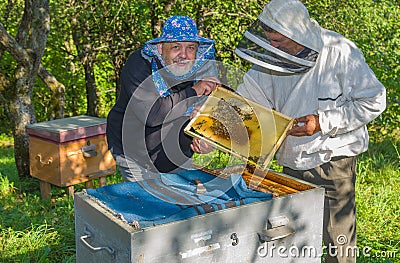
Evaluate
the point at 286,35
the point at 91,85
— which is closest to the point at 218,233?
the point at 286,35

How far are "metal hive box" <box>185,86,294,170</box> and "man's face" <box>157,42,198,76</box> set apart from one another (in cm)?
31

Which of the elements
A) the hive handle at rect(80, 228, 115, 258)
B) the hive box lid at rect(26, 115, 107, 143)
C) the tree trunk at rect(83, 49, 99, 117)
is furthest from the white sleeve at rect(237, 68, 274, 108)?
the tree trunk at rect(83, 49, 99, 117)

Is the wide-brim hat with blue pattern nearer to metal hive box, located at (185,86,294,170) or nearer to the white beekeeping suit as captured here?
the white beekeeping suit

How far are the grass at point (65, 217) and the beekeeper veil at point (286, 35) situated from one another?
1.77 metres

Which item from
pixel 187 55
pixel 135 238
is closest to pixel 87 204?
pixel 135 238

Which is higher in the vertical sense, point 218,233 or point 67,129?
point 218,233

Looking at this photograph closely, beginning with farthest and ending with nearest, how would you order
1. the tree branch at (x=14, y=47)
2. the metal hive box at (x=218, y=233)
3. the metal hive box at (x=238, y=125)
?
the tree branch at (x=14, y=47)
the metal hive box at (x=238, y=125)
the metal hive box at (x=218, y=233)

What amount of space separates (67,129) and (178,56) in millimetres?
2168

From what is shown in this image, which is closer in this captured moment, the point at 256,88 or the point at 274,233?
the point at 274,233

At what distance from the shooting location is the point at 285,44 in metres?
2.53

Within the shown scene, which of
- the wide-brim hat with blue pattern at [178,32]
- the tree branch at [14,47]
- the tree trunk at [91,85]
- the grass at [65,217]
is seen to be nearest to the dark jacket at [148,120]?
the wide-brim hat with blue pattern at [178,32]

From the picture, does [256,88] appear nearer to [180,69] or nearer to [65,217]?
[180,69]

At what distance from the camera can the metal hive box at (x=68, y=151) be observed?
4566 mm

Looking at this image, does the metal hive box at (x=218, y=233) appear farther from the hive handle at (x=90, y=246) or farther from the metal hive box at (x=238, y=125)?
the metal hive box at (x=238, y=125)
